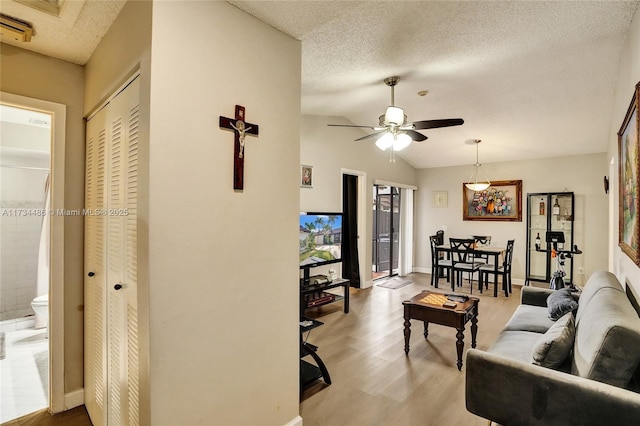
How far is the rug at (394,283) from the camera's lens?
19.3 feet

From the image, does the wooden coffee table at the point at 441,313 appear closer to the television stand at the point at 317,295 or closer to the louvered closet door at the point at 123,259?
the television stand at the point at 317,295

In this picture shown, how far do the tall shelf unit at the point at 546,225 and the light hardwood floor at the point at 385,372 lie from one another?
1.90m

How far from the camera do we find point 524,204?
606cm

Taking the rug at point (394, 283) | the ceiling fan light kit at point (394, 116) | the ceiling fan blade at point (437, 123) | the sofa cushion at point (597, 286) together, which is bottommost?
the rug at point (394, 283)

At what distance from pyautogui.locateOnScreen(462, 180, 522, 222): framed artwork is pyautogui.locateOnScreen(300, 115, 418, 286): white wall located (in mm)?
2053

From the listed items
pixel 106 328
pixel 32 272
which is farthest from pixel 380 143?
pixel 32 272

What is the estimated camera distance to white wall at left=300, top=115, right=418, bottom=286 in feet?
15.3

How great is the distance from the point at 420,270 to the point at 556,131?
12.4 ft

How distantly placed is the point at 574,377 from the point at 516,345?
820 millimetres

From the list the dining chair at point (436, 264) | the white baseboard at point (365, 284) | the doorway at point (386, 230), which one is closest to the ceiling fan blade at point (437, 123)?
the white baseboard at point (365, 284)

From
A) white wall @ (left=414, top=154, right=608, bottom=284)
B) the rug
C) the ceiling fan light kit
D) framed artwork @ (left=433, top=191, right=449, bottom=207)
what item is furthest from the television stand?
framed artwork @ (left=433, top=191, right=449, bottom=207)

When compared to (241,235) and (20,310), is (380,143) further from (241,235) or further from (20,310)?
(20,310)

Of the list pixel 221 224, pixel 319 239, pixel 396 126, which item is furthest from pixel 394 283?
pixel 221 224

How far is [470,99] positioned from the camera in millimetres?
3963
